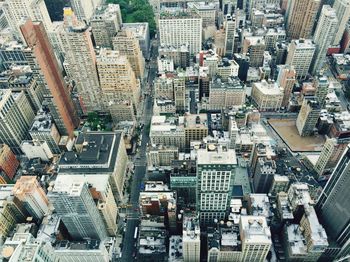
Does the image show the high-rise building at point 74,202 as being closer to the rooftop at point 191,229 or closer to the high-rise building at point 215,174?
the rooftop at point 191,229

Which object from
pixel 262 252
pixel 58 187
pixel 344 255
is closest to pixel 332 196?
pixel 344 255

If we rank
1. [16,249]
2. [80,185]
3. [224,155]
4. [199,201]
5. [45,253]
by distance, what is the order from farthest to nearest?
[199,201]
[80,185]
[224,155]
[45,253]
[16,249]

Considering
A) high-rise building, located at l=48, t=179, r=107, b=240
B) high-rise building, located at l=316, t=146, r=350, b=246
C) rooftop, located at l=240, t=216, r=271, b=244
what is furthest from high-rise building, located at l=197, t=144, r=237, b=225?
high-rise building, located at l=316, t=146, r=350, b=246

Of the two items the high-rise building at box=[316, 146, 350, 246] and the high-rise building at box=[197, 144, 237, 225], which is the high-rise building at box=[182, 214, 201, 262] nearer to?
the high-rise building at box=[197, 144, 237, 225]

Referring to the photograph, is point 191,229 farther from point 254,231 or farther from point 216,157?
point 216,157

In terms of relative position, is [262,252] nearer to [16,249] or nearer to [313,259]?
[313,259]

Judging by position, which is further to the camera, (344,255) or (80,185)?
(344,255)
